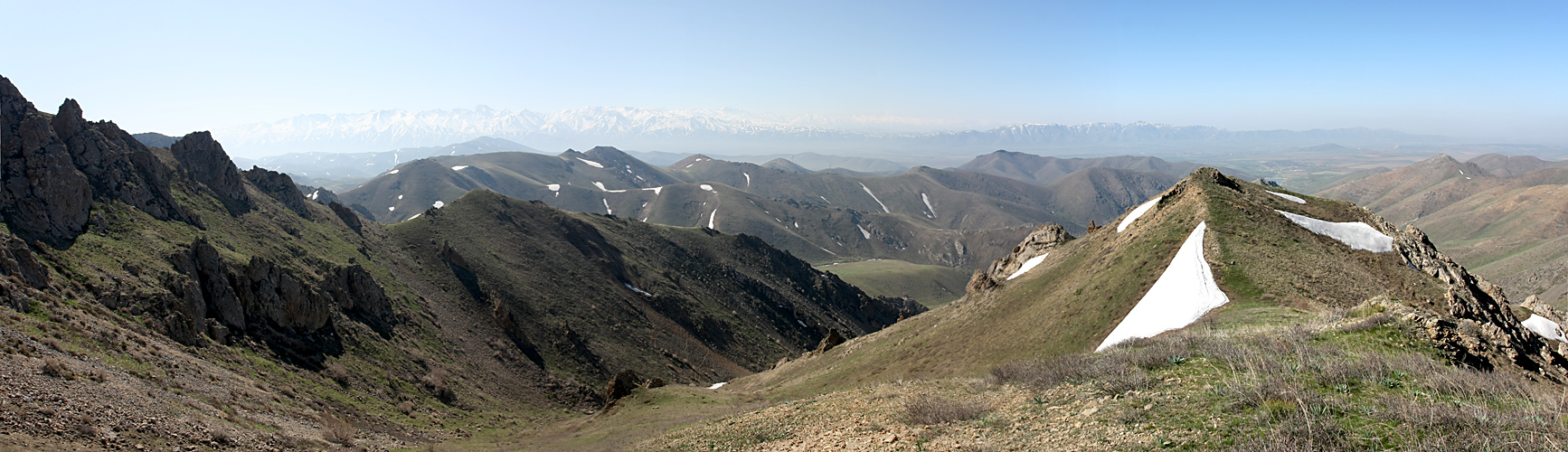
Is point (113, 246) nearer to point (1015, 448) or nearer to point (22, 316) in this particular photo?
point (22, 316)

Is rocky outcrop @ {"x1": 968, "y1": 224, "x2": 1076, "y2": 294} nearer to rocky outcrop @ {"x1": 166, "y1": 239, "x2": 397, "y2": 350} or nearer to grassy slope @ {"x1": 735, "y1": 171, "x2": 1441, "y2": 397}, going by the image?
grassy slope @ {"x1": 735, "y1": 171, "x2": 1441, "y2": 397}

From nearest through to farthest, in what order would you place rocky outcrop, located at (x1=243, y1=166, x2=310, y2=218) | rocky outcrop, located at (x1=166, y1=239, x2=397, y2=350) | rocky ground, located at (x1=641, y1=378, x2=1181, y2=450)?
rocky ground, located at (x1=641, y1=378, x2=1181, y2=450)
rocky outcrop, located at (x1=166, y1=239, x2=397, y2=350)
rocky outcrop, located at (x1=243, y1=166, x2=310, y2=218)

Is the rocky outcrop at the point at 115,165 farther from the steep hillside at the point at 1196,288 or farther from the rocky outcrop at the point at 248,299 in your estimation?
the steep hillside at the point at 1196,288

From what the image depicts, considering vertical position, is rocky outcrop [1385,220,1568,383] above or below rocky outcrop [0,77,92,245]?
below

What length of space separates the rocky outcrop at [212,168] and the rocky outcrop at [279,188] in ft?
22.5

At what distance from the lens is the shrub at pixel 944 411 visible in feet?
52.3

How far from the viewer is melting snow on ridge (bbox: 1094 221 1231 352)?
26.7 metres

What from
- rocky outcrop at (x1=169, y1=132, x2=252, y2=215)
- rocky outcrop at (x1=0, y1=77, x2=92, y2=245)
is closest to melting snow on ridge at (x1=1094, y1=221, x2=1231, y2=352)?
rocky outcrop at (x1=0, y1=77, x2=92, y2=245)

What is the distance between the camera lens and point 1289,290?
2658cm

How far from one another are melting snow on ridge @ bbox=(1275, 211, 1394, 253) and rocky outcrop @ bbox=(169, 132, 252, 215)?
90191mm

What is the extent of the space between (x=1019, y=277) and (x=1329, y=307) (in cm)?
2444

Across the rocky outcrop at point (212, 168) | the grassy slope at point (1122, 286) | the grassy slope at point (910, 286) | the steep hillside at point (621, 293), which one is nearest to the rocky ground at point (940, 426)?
the grassy slope at point (1122, 286)

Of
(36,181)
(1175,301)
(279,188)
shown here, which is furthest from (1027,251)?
(279,188)

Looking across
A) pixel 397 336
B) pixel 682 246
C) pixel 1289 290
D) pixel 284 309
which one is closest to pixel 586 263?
pixel 682 246
